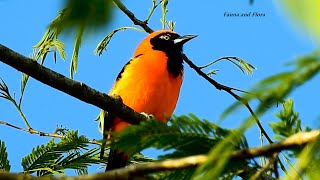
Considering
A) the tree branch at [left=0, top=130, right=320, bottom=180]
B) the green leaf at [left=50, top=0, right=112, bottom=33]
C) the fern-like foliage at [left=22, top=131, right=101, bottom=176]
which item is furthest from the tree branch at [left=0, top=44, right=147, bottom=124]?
the green leaf at [left=50, top=0, right=112, bottom=33]

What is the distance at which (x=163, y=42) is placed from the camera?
5.59 metres

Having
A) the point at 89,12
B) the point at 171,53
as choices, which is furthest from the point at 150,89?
the point at 89,12

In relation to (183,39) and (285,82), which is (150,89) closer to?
(183,39)

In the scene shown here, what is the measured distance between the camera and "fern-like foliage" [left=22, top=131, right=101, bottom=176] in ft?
8.90

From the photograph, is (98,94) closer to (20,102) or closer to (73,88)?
(73,88)

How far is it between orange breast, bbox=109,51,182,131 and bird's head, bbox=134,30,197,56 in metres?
0.62

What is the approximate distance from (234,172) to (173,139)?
13 centimetres

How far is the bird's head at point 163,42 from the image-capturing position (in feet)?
17.9

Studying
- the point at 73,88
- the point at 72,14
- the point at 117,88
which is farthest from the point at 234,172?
the point at 117,88

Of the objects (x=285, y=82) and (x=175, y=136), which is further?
(x=175, y=136)

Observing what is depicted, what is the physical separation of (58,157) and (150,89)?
203 centimetres

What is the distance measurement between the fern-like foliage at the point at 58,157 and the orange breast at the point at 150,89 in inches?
72.9

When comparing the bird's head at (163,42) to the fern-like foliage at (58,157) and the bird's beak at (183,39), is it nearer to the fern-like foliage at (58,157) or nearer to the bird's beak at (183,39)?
the bird's beak at (183,39)

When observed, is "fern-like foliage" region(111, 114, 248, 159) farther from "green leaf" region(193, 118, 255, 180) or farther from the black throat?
the black throat
